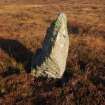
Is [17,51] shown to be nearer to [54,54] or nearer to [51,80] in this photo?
[54,54]

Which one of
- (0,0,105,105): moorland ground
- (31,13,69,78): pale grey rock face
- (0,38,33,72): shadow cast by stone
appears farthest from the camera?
(0,38,33,72): shadow cast by stone

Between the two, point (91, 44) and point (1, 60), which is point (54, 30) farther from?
point (91, 44)

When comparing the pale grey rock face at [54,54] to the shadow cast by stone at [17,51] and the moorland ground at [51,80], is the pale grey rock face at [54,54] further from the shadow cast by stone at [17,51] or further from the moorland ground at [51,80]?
the shadow cast by stone at [17,51]

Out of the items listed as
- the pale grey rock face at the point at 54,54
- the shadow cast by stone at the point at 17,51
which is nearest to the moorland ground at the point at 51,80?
the shadow cast by stone at the point at 17,51

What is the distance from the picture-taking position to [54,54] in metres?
15.9

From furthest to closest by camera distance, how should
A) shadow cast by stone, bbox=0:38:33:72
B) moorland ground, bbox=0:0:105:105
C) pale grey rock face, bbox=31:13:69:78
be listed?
shadow cast by stone, bbox=0:38:33:72 < pale grey rock face, bbox=31:13:69:78 < moorland ground, bbox=0:0:105:105

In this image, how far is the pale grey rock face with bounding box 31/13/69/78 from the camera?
628 inches

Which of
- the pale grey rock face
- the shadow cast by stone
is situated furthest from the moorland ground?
the pale grey rock face

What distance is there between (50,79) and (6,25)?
1558 centimetres

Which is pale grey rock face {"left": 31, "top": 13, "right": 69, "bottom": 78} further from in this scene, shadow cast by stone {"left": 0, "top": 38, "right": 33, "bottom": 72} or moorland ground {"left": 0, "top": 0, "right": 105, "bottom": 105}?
shadow cast by stone {"left": 0, "top": 38, "right": 33, "bottom": 72}

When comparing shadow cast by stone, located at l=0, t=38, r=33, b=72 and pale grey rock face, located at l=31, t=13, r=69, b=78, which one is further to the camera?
shadow cast by stone, located at l=0, t=38, r=33, b=72

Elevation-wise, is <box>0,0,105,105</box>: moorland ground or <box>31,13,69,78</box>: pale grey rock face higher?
<box>31,13,69,78</box>: pale grey rock face

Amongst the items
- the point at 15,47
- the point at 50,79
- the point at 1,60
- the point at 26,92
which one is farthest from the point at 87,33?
the point at 26,92

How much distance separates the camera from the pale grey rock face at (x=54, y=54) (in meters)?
16.0
